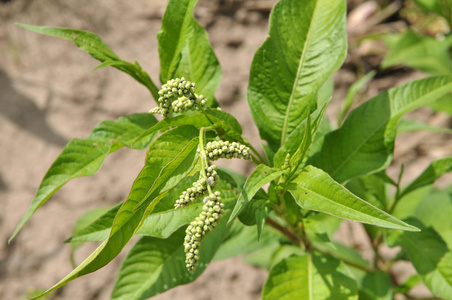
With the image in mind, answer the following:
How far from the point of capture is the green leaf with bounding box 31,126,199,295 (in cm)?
113

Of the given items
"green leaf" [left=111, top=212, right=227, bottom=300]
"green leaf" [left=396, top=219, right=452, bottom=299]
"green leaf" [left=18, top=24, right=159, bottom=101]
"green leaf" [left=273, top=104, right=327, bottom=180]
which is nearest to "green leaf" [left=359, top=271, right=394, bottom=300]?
"green leaf" [left=396, top=219, right=452, bottom=299]

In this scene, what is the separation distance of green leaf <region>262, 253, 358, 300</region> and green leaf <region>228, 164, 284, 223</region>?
55cm

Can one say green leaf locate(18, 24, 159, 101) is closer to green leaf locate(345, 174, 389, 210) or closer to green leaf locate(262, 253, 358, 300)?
green leaf locate(262, 253, 358, 300)

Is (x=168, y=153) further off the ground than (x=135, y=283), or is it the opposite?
(x=168, y=153)

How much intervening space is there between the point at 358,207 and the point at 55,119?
380 centimetres

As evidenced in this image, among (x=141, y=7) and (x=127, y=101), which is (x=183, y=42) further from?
(x=141, y=7)

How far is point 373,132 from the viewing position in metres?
1.67

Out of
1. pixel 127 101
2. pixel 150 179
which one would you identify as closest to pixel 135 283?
pixel 150 179

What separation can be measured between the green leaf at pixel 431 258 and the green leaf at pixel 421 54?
170 cm

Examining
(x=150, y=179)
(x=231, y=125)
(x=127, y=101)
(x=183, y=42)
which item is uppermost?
(x=127, y=101)

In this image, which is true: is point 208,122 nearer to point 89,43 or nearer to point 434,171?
point 89,43

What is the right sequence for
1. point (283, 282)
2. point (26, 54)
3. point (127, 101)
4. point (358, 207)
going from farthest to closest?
point (26, 54) < point (127, 101) < point (283, 282) < point (358, 207)

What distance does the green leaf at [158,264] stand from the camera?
1673 mm

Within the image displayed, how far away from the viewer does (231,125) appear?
1438 mm
